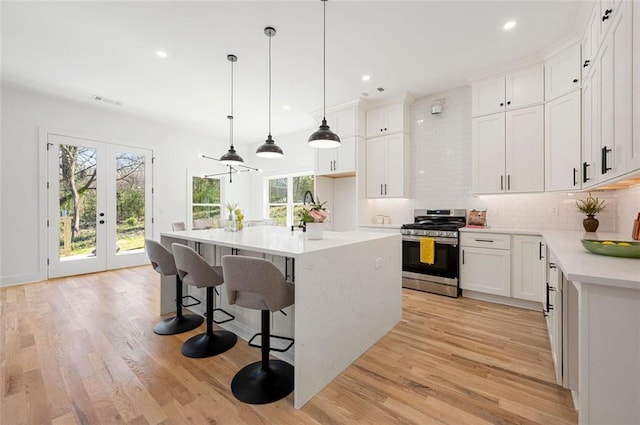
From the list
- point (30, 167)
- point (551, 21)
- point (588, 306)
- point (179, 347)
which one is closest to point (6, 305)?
point (30, 167)

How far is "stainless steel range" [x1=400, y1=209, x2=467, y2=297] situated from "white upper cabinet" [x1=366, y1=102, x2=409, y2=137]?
1.53 m

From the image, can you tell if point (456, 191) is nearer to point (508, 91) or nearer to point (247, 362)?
point (508, 91)

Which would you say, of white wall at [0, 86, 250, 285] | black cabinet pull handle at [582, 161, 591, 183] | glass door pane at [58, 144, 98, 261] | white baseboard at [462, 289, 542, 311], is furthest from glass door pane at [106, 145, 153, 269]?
black cabinet pull handle at [582, 161, 591, 183]

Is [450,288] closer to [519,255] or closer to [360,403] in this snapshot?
[519,255]

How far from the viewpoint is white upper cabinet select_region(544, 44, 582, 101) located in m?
2.90

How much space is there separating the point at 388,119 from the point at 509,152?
186cm

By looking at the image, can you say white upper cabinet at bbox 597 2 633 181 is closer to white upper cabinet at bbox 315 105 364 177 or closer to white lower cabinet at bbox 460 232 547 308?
white lower cabinet at bbox 460 232 547 308

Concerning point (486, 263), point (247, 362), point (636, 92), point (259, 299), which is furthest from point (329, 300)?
point (486, 263)

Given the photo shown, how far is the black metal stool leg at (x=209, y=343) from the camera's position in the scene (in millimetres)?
2236

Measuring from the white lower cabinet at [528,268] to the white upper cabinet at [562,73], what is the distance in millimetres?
1713

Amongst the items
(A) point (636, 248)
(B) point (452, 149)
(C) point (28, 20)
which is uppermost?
(C) point (28, 20)

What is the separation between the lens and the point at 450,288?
364 cm

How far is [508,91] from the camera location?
350 cm

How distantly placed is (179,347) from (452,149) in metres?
4.38
